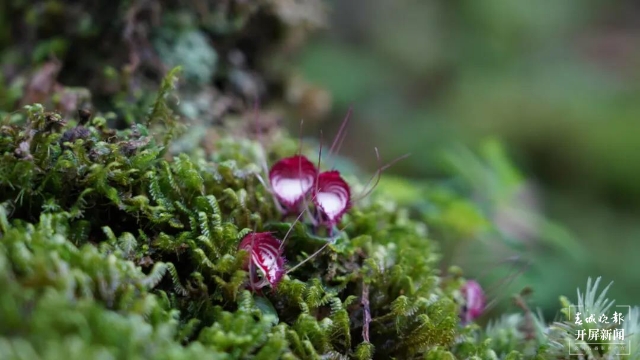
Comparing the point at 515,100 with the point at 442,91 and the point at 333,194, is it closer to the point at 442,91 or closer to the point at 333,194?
the point at 442,91

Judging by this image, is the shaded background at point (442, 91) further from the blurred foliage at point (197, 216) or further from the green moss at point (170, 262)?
the green moss at point (170, 262)

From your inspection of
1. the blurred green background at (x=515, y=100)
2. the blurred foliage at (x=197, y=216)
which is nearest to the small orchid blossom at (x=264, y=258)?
the blurred foliage at (x=197, y=216)

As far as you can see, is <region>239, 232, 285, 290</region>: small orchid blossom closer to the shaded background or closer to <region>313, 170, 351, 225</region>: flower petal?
<region>313, 170, 351, 225</region>: flower petal

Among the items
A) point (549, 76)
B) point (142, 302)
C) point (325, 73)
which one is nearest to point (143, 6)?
point (142, 302)

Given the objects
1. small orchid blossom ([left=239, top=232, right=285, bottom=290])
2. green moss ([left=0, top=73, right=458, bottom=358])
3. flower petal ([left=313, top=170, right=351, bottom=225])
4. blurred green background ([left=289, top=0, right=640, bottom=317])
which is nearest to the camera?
green moss ([left=0, top=73, right=458, bottom=358])

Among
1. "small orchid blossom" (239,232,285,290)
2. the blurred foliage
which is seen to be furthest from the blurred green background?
"small orchid blossom" (239,232,285,290)
